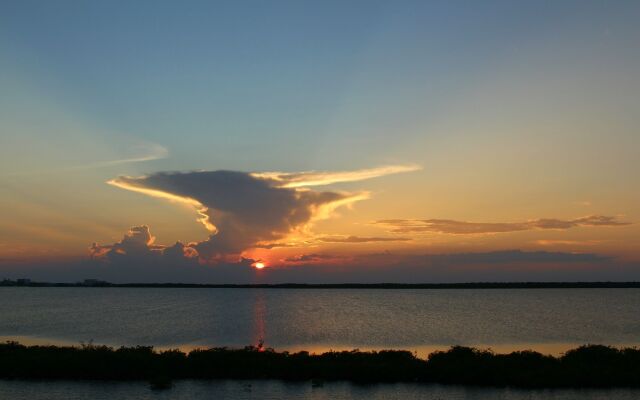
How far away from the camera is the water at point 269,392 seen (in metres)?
36.6

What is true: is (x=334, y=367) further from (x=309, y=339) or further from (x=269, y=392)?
(x=309, y=339)

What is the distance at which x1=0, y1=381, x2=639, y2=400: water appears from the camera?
36625mm

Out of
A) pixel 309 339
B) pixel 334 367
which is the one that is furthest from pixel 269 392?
pixel 309 339

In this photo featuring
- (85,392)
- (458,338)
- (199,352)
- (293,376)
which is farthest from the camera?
(458,338)

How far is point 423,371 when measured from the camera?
4209cm

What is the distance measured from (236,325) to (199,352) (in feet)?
167

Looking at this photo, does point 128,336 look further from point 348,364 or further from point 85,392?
point 348,364

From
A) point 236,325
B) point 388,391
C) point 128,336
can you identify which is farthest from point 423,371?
point 236,325

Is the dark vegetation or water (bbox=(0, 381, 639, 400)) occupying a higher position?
the dark vegetation

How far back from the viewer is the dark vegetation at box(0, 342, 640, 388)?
40094mm

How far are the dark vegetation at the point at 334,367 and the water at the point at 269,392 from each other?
1304mm

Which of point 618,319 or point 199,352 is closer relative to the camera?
point 199,352

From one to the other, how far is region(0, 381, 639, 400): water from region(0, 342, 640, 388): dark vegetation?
1304 millimetres

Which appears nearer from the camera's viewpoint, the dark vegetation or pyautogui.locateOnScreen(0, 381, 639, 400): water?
pyautogui.locateOnScreen(0, 381, 639, 400): water
